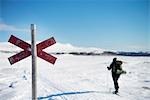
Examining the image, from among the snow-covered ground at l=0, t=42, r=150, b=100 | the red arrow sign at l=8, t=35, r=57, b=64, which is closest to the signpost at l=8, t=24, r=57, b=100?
the red arrow sign at l=8, t=35, r=57, b=64

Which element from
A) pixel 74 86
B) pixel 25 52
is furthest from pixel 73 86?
pixel 25 52

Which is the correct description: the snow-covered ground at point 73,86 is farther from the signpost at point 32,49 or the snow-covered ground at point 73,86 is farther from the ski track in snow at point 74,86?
the signpost at point 32,49

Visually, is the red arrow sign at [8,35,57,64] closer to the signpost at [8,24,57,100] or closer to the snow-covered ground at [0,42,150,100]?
the signpost at [8,24,57,100]

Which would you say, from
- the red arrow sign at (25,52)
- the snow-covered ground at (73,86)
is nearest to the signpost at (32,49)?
the red arrow sign at (25,52)

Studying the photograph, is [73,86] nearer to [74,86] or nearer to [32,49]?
[74,86]

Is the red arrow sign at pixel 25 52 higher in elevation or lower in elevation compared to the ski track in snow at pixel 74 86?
higher

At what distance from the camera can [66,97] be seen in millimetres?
10352

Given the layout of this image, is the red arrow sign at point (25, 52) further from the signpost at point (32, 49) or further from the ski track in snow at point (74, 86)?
the ski track in snow at point (74, 86)

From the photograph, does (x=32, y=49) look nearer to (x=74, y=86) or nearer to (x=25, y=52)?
(x=25, y=52)

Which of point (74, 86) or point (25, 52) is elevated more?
point (25, 52)

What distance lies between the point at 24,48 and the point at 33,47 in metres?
0.21

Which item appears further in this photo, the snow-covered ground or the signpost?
the snow-covered ground

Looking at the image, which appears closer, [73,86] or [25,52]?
[25,52]

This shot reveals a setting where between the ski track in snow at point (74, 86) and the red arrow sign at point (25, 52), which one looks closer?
the red arrow sign at point (25, 52)
